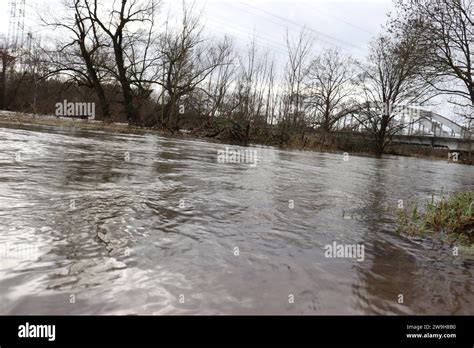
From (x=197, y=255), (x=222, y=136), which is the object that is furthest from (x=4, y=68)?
(x=197, y=255)

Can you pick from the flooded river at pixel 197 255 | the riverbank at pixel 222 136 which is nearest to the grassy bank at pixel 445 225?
the flooded river at pixel 197 255

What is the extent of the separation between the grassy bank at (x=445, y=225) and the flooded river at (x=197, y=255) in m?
0.29

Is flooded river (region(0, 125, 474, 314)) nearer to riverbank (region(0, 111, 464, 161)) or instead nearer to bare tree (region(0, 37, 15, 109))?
riverbank (region(0, 111, 464, 161))

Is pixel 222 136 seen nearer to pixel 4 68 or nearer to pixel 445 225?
pixel 445 225

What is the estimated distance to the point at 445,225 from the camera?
15.4 feet

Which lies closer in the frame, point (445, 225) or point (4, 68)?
point (445, 225)

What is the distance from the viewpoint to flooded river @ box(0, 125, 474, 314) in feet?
7.47

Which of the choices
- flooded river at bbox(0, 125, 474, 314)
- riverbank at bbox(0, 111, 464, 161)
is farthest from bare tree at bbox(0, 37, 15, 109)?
flooded river at bbox(0, 125, 474, 314)

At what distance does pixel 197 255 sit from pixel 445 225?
3.31 m

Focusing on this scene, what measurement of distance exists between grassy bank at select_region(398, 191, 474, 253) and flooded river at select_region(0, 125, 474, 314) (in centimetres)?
29

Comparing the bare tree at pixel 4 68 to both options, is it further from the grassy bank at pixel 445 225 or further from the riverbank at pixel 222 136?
the grassy bank at pixel 445 225

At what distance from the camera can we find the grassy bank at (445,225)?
4.27m

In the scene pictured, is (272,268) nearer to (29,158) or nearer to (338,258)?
(338,258)
